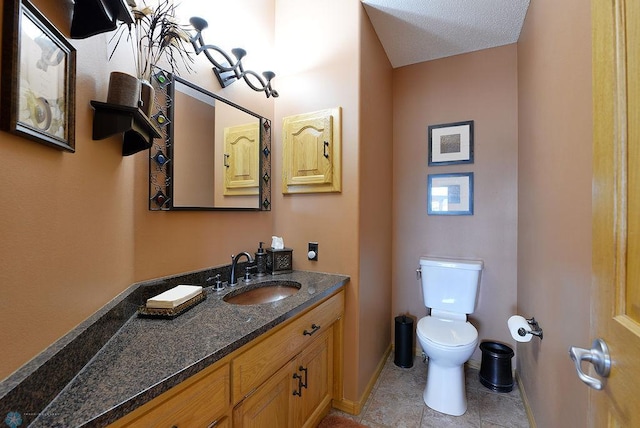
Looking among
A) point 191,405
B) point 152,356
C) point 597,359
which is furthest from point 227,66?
point 597,359

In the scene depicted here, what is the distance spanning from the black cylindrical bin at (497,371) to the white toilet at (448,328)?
31 cm

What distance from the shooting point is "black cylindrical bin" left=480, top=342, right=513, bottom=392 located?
6.29ft

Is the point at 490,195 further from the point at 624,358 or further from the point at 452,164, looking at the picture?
the point at 624,358

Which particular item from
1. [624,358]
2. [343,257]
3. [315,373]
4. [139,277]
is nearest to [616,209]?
[624,358]

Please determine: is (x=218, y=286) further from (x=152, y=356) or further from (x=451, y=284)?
(x=451, y=284)

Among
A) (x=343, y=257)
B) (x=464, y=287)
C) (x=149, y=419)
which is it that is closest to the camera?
(x=149, y=419)

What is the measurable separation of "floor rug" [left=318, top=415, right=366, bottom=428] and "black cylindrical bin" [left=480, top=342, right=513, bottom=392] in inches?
41.0

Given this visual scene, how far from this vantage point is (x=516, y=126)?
6.95 ft

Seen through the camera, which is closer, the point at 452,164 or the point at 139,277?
the point at 139,277

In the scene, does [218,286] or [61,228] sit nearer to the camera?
[61,228]

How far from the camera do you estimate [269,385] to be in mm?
1067

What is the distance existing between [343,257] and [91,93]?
1.40 m

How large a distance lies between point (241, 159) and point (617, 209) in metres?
1.65

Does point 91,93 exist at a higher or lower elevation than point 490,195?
higher
